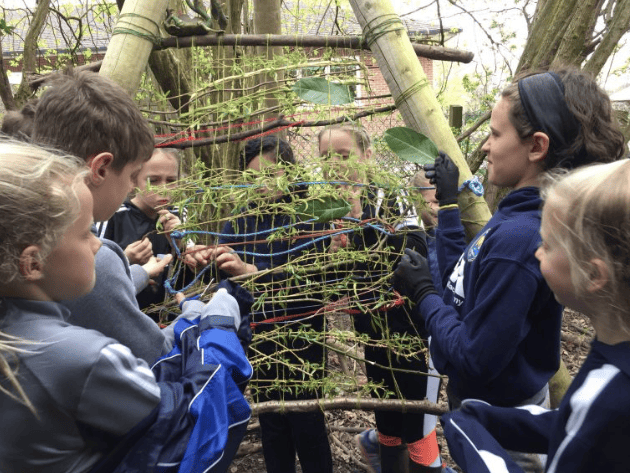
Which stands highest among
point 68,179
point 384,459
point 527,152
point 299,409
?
point 527,152

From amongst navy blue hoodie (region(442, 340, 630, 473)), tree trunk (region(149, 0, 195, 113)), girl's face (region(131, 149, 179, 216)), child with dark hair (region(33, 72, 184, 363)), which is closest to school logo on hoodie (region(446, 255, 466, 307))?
navy blue hoodie (region(442, 340, 630, 473))

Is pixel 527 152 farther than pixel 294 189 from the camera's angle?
No

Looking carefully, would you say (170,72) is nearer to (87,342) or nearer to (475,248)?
(475,248)

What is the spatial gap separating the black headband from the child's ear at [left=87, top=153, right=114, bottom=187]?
132 centimetres

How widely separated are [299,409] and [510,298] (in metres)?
1.20

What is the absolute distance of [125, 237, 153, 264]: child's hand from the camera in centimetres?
214

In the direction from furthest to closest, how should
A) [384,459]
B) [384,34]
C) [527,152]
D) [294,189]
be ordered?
[384,459] < [384,34] < [294,189] < [527,152]

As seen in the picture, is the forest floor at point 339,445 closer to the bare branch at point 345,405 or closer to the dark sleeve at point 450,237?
the bare branch at point 345,405

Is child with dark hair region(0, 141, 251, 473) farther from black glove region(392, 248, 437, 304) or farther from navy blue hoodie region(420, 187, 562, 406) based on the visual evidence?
black glove region(392, 248, 437, 304)

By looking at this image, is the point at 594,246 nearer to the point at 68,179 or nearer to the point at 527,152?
the point at 527,152

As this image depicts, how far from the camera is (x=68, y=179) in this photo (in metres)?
1.22

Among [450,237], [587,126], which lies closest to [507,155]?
[587,126]

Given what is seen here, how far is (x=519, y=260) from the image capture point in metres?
1.57

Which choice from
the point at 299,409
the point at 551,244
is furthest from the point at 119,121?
the point at 299,409
